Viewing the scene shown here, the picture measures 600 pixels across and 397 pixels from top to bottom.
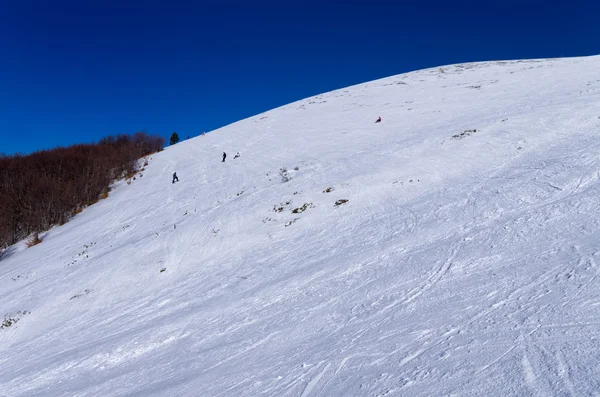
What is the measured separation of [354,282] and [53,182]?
90.9 feet

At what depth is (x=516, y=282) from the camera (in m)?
5.45

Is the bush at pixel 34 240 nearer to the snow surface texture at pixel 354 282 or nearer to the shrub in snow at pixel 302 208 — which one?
the snow surface texture at pixel 354 282

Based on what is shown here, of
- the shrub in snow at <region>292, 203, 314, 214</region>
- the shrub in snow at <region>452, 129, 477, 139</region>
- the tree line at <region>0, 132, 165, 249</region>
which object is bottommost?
the shrub in snow at <region>292, 203, 314, 214</region>

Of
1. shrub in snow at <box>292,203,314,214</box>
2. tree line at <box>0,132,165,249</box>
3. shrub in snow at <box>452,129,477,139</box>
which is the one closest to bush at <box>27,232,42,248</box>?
tree line at <box>0,132,165,249</box>

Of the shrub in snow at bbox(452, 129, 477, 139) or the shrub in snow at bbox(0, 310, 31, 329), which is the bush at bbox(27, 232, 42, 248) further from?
the shrub in snow at bbox(452, 129, 477, 139)

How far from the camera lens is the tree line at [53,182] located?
83.4 ft

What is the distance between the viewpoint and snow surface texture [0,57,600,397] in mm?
4320

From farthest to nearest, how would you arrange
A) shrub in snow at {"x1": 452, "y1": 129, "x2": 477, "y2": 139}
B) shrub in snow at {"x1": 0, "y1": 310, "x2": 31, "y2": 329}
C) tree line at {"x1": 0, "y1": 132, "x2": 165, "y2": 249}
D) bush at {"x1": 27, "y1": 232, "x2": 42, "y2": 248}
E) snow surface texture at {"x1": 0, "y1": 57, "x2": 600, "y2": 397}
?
tree line at {"x1": 0, "y1": 132, "x2": 165, "y2": 249} < bush at {"x1": 27, "y1": 232, "x2": 42, "y2": 248} < shrub in snow at {"x1": 452, "y1": 129, "x2": 477, "y2": 139} < shrub in snow at {"x1": 0, "y1": 310, "x2": 31, "y2": 329} < snow surface texture at {"x1": 0, "y1": 57, "x2": 600, "y2": 397}

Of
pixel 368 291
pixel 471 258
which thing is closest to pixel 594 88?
pixel 471 258

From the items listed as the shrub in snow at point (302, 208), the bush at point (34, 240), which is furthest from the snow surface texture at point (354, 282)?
the bush at point (34, 240)

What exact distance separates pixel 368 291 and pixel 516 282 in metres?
2.24

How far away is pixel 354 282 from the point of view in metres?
7.12

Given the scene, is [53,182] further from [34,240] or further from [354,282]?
[354,282]

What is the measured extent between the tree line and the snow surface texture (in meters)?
6.30
